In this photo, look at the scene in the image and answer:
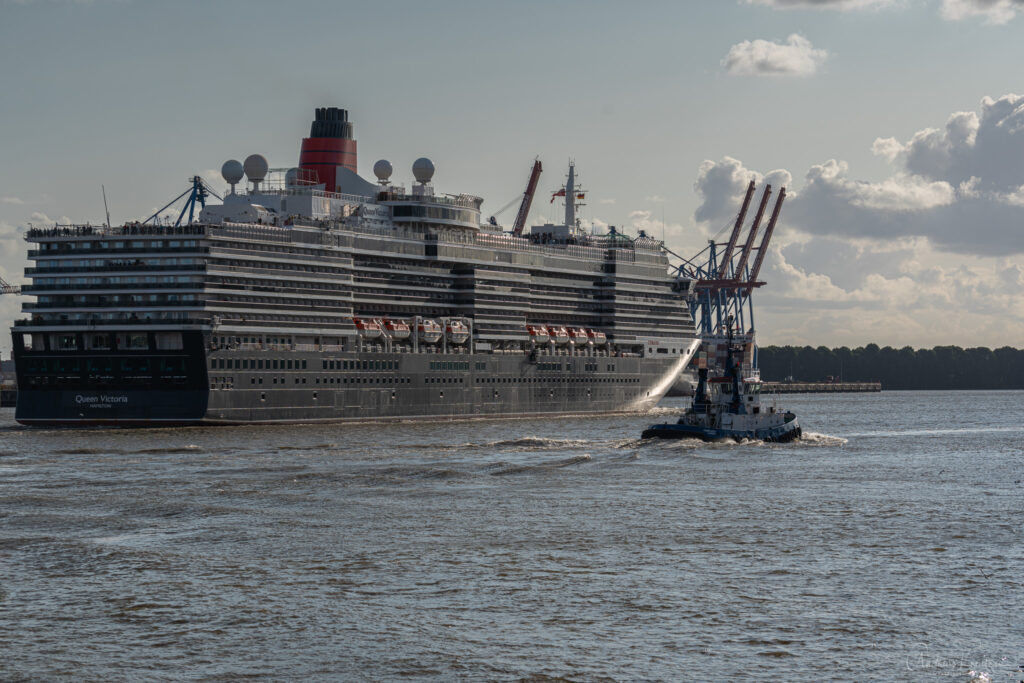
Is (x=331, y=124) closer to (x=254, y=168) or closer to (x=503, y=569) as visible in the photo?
(x=254, y=168)

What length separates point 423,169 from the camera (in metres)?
134

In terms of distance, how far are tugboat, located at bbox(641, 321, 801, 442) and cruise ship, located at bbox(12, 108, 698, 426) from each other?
32.6 meters

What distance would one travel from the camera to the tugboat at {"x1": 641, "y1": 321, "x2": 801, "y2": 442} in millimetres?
88625

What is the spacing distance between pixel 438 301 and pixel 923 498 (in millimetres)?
73385

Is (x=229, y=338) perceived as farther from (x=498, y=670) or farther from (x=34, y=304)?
(x=498, y=670)

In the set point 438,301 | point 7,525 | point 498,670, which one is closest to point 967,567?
point 498,670

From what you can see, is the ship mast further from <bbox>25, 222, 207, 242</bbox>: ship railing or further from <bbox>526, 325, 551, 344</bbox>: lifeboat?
<bbox>25, 222, 207, 242</bbox>: ship railing

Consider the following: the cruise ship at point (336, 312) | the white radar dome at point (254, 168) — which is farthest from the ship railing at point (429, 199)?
the white radar dome at point (254, 168)

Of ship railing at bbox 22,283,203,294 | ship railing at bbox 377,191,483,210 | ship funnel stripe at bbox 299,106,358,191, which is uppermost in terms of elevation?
ship funnel stripe at bbox 299,106,358,191

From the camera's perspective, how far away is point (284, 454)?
78.0m

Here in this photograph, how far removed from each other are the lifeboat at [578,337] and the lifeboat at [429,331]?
22626mm

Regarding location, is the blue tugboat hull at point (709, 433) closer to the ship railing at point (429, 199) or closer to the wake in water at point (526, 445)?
the wake in water at point (526, 445)

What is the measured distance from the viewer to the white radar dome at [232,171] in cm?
12275

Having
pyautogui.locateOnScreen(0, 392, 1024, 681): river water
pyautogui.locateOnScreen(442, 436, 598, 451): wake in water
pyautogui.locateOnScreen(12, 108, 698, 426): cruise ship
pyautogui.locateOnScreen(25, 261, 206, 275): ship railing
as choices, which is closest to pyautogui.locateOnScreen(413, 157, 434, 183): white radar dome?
pyautogui.locateOnScreen(12, 108, 698, 426): cruise ship
